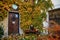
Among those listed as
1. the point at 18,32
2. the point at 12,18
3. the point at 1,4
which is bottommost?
the point at 18,32

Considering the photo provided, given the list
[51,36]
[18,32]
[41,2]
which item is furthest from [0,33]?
[51,36]

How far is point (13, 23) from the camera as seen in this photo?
1357 cm

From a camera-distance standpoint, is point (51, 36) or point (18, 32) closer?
point (51, 36)

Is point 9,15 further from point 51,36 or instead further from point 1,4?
point 51,36

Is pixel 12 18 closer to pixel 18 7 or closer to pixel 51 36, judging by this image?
pixel 18 7

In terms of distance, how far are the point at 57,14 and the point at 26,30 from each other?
2.55 meters

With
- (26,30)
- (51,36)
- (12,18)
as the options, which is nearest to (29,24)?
(26,30)

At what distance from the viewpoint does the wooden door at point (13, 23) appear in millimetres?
13367

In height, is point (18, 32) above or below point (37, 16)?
below

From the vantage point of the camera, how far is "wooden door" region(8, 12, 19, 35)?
13.4 meters

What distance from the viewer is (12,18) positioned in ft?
44.3

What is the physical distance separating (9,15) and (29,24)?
5.24 feet

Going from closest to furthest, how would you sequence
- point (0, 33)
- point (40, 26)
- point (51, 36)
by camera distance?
point (51, 36) < point (0, 33) < point (40, 26)

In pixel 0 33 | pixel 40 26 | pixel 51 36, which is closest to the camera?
pixel 51 36
